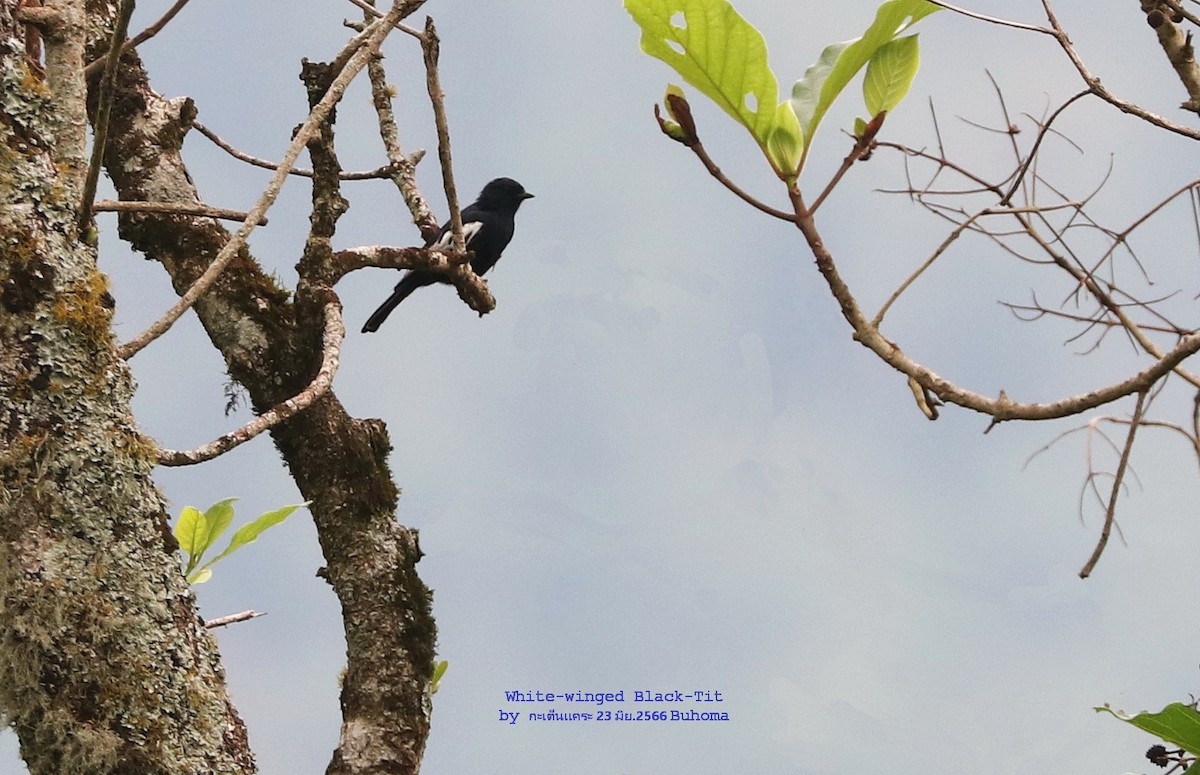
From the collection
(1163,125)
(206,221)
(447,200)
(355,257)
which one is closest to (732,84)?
(1163,125)

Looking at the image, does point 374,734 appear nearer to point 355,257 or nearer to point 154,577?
point 154,577

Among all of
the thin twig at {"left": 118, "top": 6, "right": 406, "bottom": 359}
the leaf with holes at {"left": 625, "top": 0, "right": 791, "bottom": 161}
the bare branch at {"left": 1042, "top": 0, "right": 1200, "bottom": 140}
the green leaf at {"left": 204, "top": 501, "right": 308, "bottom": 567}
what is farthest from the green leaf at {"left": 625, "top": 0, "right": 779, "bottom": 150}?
the green leaf at {"left": 204, "top": 501, "right": 308, "bottom": 567}

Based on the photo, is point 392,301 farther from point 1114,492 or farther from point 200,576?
point 1114,492

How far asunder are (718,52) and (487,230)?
14.9 feet

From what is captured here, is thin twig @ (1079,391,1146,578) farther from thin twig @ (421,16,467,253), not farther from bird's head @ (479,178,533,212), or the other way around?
bird's head @ (479,178,533,212)

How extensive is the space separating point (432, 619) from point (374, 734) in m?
0.27

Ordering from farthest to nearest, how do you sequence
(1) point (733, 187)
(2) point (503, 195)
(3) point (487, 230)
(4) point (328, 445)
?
(2) point (503, 195) < (3) point (487, 230) < (4) point (328, 445) < (1) point (733, 187)

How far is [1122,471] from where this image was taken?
159 centimetres

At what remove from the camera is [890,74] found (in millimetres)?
1817

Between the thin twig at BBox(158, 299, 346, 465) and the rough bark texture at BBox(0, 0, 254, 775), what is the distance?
71 millimetres

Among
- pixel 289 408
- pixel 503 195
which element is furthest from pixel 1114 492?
pixel 503 195

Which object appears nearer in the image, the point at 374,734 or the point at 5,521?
the point at 5,521

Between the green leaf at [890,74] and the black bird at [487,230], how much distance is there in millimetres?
4044

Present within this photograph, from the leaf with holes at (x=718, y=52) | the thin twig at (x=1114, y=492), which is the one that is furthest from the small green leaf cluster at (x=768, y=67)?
the thin twig at (x=1114, y=492)
